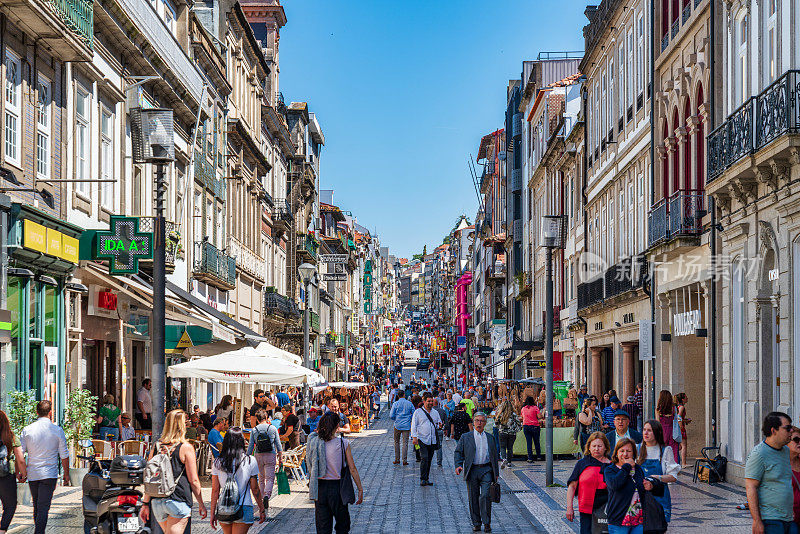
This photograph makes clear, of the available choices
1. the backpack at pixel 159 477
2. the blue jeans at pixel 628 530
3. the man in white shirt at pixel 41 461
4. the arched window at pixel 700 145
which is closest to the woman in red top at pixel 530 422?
the arched window at pixel 700 145

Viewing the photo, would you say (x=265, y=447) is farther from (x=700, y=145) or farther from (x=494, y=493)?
(x=700, y=145)

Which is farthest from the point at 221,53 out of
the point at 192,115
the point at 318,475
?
the point at 318,475

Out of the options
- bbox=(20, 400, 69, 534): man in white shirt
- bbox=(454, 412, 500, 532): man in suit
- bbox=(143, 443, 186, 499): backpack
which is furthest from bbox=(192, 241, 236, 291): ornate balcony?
bbox=(143, 443, 186, 499): backpack

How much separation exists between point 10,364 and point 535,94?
41.1m

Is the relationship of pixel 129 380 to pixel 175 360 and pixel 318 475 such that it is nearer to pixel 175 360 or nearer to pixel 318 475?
pixel 175 360

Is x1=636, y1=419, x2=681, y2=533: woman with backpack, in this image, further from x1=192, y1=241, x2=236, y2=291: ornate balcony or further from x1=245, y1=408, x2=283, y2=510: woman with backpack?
x1=192, y1=241, x2=236, y2=291: ornate balcony

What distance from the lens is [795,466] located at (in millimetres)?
8914

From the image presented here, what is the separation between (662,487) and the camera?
995 cm

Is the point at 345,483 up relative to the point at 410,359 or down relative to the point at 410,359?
up

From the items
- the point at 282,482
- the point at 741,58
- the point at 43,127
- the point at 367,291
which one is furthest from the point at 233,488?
the point at 367,291

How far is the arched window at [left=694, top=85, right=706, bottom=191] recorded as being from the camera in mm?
24094

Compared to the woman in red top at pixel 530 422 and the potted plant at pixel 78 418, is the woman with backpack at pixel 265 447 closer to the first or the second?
the potted plant at pixel 78 418

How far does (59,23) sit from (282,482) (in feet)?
26.9

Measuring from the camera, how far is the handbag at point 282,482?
19047 millimetres
